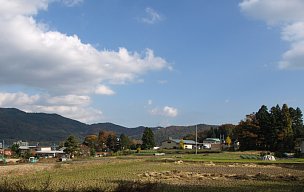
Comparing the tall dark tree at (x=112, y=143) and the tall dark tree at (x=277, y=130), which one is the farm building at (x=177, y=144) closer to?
the tall dark tree at (x=112, y=143)

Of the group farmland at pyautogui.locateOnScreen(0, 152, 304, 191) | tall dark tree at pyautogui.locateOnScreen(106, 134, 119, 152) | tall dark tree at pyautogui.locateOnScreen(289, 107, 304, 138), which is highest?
tall dark tree at pyautogui.locateOnScreen(289, 107, 304, 138)

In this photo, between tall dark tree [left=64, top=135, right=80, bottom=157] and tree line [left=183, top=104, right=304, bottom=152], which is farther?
tall dark tree [left=64, top=135, right=80, bottom=157]

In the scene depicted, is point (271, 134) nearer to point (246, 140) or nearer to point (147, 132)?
point (246, 140)

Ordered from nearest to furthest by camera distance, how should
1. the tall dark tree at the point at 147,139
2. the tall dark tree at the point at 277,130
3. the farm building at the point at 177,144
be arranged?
the tall dark tree at the point at 277,130
the tall dark tree at the point at 147,139
the farm building at the point at 177,144

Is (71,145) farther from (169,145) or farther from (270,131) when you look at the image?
(169,145)

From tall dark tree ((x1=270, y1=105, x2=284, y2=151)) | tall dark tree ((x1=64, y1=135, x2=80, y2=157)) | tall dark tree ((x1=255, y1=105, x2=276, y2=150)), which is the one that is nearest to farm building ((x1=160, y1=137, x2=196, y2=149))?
tall dark tree ((x1=255, y1=105, x2=276, y2=150))

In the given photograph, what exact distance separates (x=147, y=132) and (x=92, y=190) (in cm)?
15259

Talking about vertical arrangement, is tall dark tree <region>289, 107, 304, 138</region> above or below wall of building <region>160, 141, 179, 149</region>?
above

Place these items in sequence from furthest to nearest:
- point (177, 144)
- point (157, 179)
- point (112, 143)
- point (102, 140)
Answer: point (177, 144) → point (102, 140) → point (112, 143) → point (157, 179)

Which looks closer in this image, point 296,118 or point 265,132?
point 265,132

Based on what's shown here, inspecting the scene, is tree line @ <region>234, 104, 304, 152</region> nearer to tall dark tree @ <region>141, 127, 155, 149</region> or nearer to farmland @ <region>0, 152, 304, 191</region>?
tall dark tree @ <region>141, 127, 155, 149</region>

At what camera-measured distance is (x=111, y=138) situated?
524 ft

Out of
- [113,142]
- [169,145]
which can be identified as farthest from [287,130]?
[169,145]

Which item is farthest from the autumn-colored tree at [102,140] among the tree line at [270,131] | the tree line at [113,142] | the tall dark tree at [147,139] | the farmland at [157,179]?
the farmland at [157,179]
